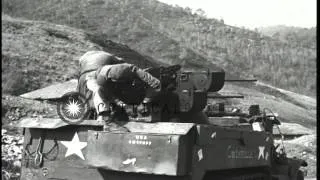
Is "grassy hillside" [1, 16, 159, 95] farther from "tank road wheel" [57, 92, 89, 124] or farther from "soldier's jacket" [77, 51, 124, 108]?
Result: "tank road wheel" [57, 92, 89, 124]

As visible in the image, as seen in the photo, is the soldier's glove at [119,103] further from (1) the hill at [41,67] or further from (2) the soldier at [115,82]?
(1) the hill at [41,67]

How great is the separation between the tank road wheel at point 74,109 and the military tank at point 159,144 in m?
0.02

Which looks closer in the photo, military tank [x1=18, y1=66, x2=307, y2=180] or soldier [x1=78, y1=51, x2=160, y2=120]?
military tank [x1=18, y1=66, x2=307, y2=180]

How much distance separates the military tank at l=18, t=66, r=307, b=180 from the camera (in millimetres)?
6617

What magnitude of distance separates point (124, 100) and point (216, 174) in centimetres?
137

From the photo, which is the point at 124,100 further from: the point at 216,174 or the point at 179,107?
the point at 216,174

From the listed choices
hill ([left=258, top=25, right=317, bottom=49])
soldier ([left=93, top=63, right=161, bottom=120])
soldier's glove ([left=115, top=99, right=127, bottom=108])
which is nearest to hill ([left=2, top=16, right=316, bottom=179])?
soldier's glove ([left=115, top=99, right=127, bottom=108])

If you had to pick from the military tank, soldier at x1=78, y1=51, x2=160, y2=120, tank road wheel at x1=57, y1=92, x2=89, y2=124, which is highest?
soldier at x1=78, y1=51, x2=160, y2=120

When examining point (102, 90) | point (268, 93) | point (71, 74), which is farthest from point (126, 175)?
point (268, 93)

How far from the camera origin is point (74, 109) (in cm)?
738

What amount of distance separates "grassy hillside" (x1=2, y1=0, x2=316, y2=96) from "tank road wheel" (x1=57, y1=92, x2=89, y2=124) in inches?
907

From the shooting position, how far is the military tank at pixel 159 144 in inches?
261

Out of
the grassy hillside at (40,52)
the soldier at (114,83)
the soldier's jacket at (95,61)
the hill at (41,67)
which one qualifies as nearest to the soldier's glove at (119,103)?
the soldier at (114,83)

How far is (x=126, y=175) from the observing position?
6.92m
